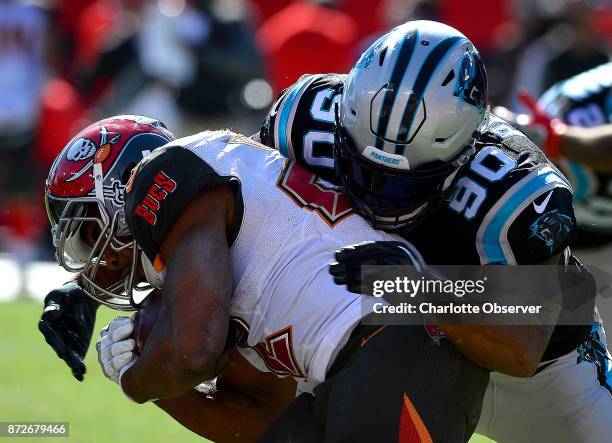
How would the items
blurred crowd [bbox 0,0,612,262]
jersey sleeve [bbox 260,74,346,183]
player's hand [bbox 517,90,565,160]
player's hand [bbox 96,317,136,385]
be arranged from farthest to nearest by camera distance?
1. blurred crowd [bbox 0,0,612,262]
2. player's hand [bbox 517,90,565,160]
3. jersey sleeve [bbox 260,74,346,183]
4. player's hand [bbox 96,317,136,385]

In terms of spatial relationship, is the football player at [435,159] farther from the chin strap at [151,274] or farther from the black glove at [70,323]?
the black glove at [70,323]

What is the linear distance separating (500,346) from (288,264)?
66 centimetres

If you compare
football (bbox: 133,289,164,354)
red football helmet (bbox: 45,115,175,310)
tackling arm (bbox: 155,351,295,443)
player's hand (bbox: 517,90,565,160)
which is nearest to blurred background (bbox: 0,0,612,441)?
player's hand (bbox: 517,90,565,160)

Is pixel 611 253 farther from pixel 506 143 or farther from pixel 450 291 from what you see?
pixel 450 291

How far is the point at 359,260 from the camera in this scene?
3379 millimetres

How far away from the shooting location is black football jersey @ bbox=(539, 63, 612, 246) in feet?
19.1

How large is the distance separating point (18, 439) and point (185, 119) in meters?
6.59

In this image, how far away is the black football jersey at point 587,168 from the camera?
19.1 ft

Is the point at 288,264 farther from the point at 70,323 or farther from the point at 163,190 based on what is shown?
the point at 70,323

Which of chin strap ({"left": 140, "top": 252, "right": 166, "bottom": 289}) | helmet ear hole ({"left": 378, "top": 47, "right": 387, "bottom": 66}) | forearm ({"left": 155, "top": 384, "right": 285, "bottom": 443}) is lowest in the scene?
forearm ({"left": 155, "top": 384, "right": 285, "bottom": 443})

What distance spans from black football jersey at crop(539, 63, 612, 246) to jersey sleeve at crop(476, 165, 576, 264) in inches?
86.4

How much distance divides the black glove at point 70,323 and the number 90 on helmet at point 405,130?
1.14m

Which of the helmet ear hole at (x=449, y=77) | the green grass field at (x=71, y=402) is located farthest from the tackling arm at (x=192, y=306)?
the green grass field at (x=71, y=402)

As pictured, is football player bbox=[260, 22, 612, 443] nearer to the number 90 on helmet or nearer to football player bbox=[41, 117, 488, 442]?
the number 90 on helmet
